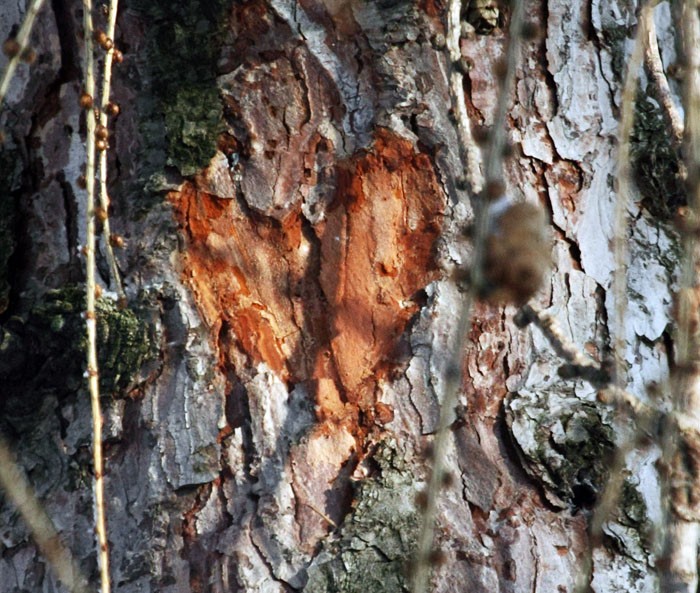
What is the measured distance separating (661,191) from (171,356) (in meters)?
0.79

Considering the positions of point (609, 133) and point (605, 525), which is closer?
point (605, 525)

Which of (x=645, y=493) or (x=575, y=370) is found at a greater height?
(x=575, y=370)

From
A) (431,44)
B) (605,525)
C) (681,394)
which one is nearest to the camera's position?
(681,394)

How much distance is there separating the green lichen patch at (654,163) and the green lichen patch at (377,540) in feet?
1.87

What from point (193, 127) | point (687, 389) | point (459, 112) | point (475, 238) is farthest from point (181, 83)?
point (687, 389)

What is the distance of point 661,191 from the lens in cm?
156

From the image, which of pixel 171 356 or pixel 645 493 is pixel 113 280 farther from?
pixel 645 493

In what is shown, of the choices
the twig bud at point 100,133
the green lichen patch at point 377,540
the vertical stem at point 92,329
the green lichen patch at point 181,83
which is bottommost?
the green lichen patch at point 377,540

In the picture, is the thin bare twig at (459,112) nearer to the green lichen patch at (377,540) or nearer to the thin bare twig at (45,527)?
the green lichen patch at (377,540)

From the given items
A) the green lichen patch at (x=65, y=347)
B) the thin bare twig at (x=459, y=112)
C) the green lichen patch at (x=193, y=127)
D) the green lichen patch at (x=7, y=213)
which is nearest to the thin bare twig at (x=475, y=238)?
the thin bare twig at (x=459, y=112)

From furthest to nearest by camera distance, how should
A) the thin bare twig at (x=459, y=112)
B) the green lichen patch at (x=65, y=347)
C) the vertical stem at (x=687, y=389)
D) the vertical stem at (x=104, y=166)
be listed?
the green lichen patch at (x=65, y=347) < the vertical stem at (x=104, y=166) < the thin bare twig at (x=459, y=112) < the vertical stem at (x=687, y=389)

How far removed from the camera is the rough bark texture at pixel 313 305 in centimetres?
141

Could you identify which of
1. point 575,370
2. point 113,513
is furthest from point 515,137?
point 113,513

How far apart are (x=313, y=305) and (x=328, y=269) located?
0.06 meters
